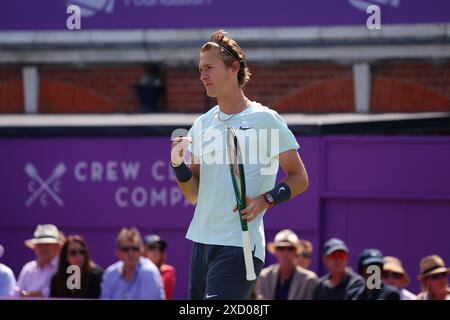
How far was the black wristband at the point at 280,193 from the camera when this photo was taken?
14.5 feet

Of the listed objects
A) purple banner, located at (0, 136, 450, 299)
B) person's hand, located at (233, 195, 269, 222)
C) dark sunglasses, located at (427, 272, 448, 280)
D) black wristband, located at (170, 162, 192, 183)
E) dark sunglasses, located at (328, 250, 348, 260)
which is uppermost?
purple banner, located at (0, 136, 450, 299)

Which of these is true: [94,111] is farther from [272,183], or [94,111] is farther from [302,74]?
[272,183]

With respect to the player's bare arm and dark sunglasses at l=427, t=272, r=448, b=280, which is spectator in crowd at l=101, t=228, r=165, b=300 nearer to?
dark sunglasses at l=427, t=272, r=448, b=280

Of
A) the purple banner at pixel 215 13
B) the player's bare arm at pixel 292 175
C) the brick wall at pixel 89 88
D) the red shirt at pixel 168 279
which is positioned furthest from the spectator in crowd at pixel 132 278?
the brick wall at pixel 89 88

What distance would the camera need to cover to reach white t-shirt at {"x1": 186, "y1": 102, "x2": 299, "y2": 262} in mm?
4488

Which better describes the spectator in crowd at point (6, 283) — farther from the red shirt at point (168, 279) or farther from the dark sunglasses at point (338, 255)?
the dark sunglasses at point (338, 255)

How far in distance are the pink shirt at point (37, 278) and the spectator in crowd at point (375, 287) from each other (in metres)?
2.37

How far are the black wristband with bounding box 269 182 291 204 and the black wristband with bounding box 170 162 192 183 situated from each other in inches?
14.4

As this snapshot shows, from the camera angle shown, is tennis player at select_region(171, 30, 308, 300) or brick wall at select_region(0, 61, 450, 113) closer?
tennis player at select_region(171, 30, 308, 300)

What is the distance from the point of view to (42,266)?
880cm

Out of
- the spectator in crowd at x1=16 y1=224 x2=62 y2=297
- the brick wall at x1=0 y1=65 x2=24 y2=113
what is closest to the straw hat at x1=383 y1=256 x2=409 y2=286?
the spectator in crowd at x1=16 y1=224 x2=62 y2=297

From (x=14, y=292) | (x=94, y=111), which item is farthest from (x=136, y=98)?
(x=14, y=292)

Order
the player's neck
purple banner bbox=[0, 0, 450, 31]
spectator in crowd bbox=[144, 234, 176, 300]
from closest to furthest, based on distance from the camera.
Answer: the player's neck, spectator in crowd bbox=[144, 234, 176, 300], purple banner bbox=[0, 0, 450, 31]
